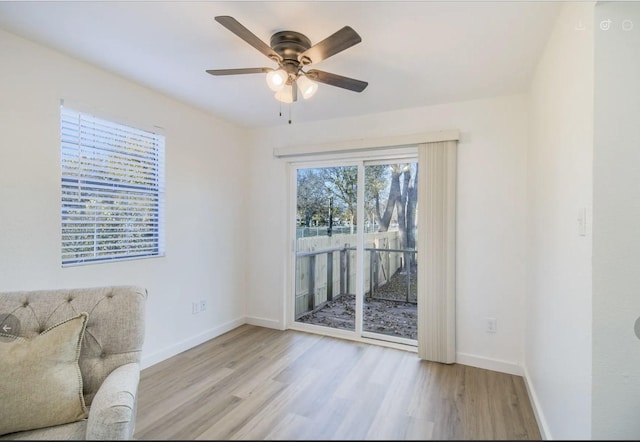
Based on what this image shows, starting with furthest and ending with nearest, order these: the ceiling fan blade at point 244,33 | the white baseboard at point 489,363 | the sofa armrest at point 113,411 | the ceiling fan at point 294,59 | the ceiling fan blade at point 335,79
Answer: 1. the white baseboard at point 489,363
2. the ceiling fan blade at point 335,79
3. the ceiling fan at point 294,59
4. the ceiling fan blade at point 244,33
5. the sofa armrest at point 113,411

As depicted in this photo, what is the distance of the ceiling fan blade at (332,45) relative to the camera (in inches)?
58.9

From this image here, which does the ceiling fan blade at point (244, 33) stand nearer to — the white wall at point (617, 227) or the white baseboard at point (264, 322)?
the white wall at point (617, 227)

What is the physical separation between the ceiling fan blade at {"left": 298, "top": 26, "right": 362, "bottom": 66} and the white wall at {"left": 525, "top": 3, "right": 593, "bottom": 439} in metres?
0.95

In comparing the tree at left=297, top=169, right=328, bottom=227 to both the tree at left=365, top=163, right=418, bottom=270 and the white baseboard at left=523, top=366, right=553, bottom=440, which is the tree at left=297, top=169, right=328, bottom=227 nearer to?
the tree at left=365, top=163, right=418, bottom=270

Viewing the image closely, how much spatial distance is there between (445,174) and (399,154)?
1.70 ft

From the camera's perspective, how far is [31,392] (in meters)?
1.29

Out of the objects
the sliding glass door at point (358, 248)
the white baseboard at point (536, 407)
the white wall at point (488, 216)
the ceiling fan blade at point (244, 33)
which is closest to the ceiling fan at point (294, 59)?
the ceiling fan blade at point (244, 33)

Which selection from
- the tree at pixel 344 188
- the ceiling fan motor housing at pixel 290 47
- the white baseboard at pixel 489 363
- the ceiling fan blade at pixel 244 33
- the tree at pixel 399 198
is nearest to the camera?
the ceiling fan blade at pixel 244 33

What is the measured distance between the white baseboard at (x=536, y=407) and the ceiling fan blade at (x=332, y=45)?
6.72 ft

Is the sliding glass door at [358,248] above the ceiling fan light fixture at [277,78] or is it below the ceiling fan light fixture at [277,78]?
below

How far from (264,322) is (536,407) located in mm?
2707

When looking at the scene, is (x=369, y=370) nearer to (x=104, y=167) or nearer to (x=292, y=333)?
(x=292, y=333)

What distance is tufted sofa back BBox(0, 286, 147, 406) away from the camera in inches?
59.4

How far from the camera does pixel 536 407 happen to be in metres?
2.04
